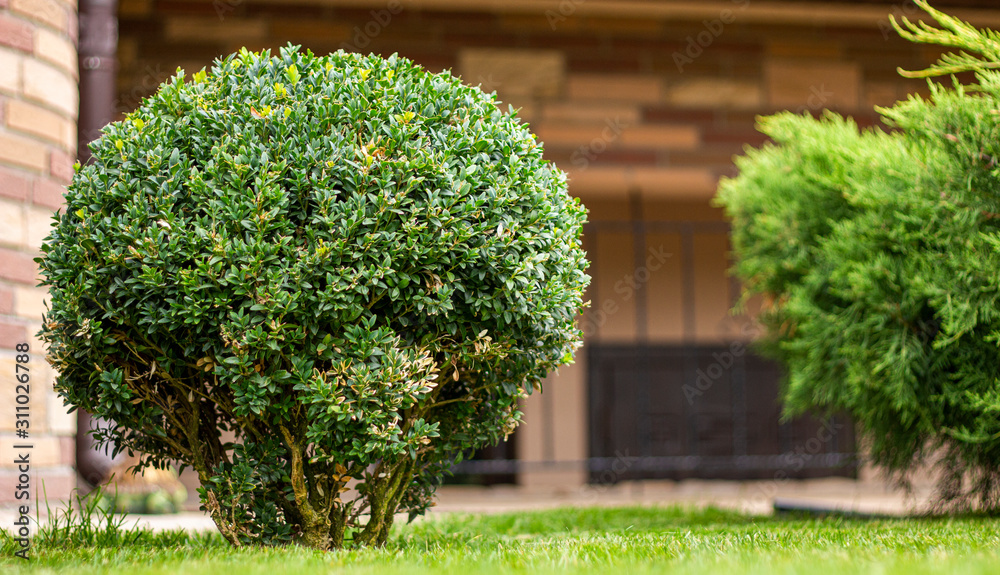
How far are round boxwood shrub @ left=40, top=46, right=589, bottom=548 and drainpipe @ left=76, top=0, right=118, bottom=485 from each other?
3077mm

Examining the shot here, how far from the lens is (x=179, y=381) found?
3061 mm

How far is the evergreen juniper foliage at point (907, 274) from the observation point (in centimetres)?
403

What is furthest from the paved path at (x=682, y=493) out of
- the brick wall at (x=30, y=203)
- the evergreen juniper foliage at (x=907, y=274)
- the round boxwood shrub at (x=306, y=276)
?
the round boxwood shrub at (x=306, y=276)

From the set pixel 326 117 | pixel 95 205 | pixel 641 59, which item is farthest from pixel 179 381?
pixel 641 59

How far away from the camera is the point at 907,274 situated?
435 centimetres

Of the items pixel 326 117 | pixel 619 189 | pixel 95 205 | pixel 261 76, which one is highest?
pixel 619 189

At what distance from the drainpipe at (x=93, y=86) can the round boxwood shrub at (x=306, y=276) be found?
10.1 ft

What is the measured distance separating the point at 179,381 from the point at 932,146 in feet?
12.3

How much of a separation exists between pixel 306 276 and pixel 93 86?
4173 millimetres

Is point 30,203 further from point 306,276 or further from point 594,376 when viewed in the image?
point 594,376

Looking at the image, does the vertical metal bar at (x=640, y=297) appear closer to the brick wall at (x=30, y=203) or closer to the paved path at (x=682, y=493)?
the paved path at (x=682, y=493)

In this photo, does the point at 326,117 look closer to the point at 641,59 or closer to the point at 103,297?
the point at 103,297

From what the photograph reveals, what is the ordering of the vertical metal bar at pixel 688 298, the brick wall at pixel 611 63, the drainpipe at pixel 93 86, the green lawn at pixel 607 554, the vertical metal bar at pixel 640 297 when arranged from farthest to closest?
the vertical metal bar at pixel 688 298 → the vertical metal bar at pixel 640 297 → the brick wall at pixel 611 63 → the drainpipe at pixel 93 86 → the green lawn at pixel 607 554

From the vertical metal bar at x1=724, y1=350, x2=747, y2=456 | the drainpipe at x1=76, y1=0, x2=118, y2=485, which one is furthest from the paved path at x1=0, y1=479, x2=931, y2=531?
the drainpipe at x1=76, y1=0, x2=118, y2=485
